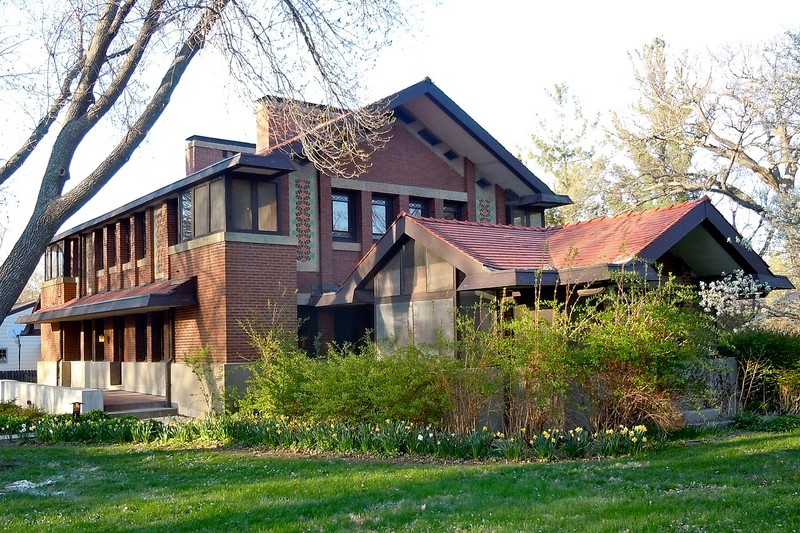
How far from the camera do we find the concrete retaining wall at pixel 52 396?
693 inches

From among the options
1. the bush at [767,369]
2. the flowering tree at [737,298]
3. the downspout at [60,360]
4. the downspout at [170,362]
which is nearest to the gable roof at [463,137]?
the downspout at [170,362]

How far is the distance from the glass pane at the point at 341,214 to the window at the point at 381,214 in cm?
69

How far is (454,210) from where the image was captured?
22.1 meters

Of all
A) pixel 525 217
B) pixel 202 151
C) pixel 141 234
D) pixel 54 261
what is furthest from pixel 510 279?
pixel 54 261

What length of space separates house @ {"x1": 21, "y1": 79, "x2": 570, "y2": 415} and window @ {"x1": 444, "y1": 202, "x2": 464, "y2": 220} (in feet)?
0.21

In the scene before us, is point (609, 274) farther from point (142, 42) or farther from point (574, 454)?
point (142, 42)

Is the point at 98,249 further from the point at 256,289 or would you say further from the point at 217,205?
the point at 256,289

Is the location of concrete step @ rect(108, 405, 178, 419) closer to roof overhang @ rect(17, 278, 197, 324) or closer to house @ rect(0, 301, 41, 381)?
roof overhang @ rect(17, 278, 197, 324)

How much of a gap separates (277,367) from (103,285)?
12.9m

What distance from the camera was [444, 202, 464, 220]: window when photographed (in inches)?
866

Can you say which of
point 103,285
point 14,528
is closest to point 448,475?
point 14,528

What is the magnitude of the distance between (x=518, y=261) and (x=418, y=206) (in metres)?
7.41

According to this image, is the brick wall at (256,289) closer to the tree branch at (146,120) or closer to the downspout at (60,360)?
the tree branch at (146,120)

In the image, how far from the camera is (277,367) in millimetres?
14133
